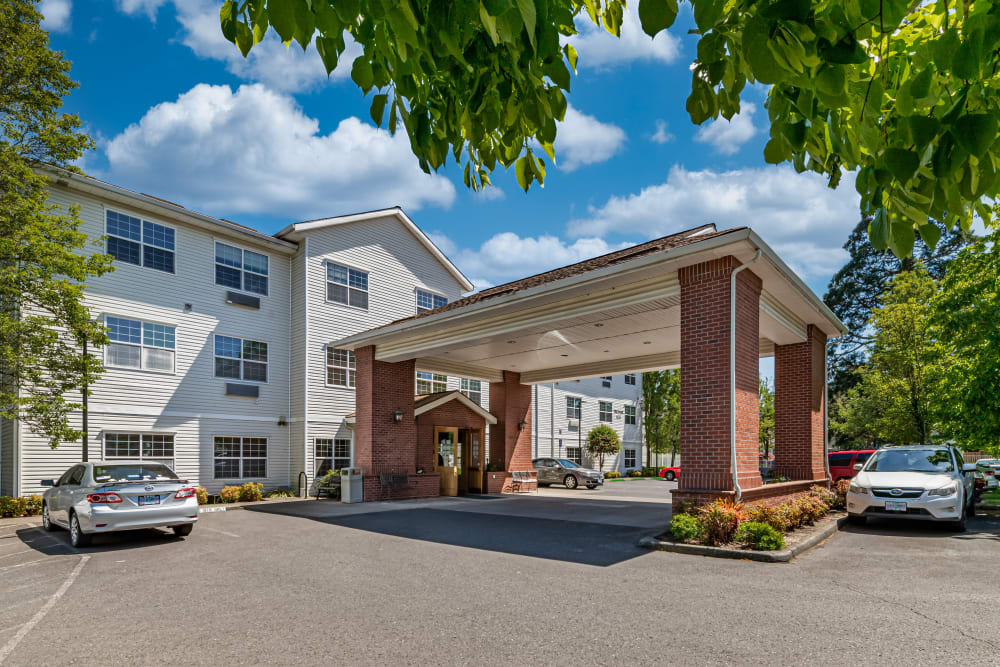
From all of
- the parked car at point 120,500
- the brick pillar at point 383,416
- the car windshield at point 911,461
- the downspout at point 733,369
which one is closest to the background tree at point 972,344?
the car windshield at point 911,461

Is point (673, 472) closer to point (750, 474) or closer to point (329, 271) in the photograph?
point (329, 271)

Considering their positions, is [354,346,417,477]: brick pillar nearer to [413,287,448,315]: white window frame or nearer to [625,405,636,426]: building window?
[413,287,448,315]: white window frame

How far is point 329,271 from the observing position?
2328cm

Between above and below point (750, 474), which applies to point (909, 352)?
above

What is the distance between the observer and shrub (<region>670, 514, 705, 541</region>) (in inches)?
383

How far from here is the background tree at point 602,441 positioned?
121ft

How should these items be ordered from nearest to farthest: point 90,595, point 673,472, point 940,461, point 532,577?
point 90,595 → point 532,577 → point 940,461 → point 673,472

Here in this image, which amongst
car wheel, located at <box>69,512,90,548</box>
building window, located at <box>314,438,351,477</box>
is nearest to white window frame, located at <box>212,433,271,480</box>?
building window, located at <box>314,438,351,477</box>

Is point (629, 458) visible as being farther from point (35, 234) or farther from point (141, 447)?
point (35, 234)

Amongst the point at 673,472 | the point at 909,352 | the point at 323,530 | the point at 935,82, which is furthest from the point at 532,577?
the point at 673,472

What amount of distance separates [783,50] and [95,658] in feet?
20.9

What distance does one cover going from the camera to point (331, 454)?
2259cm

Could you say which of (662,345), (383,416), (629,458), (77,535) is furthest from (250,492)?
(629,458)

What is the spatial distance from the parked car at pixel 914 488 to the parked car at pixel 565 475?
14.7m
